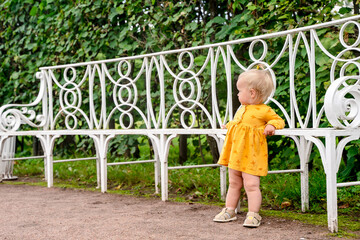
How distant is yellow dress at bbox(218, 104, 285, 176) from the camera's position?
2930 mm

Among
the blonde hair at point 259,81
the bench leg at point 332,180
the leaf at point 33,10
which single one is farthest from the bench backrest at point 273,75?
the leaf at point 33,10

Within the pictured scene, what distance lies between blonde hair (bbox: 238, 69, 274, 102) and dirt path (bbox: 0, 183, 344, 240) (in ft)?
2.76

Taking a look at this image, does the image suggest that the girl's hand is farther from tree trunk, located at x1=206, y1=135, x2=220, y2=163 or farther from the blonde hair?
tree trunk, located at x1=206, y1=135, x2=220, y2=163

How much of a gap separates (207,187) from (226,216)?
1.15 m

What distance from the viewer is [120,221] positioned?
306cm

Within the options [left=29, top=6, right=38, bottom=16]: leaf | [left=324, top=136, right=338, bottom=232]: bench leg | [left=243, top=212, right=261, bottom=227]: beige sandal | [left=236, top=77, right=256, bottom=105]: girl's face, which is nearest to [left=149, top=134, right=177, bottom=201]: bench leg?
[left=236, top=77, right=256, bottom=105]: girl's face

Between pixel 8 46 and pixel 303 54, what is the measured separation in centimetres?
500

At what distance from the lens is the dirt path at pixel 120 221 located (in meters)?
2.68

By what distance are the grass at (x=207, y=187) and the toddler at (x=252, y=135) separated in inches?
13.8

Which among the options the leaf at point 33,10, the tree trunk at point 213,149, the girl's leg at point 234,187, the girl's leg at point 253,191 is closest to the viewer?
the girl's leg at point 253,191

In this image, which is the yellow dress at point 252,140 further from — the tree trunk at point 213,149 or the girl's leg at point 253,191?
the tree trunk at point 213,149

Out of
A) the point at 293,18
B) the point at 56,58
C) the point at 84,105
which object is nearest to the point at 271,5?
the point at 293,18

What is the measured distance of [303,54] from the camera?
358cm

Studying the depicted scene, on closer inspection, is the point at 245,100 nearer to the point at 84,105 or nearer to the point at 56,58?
the point at 84,105
